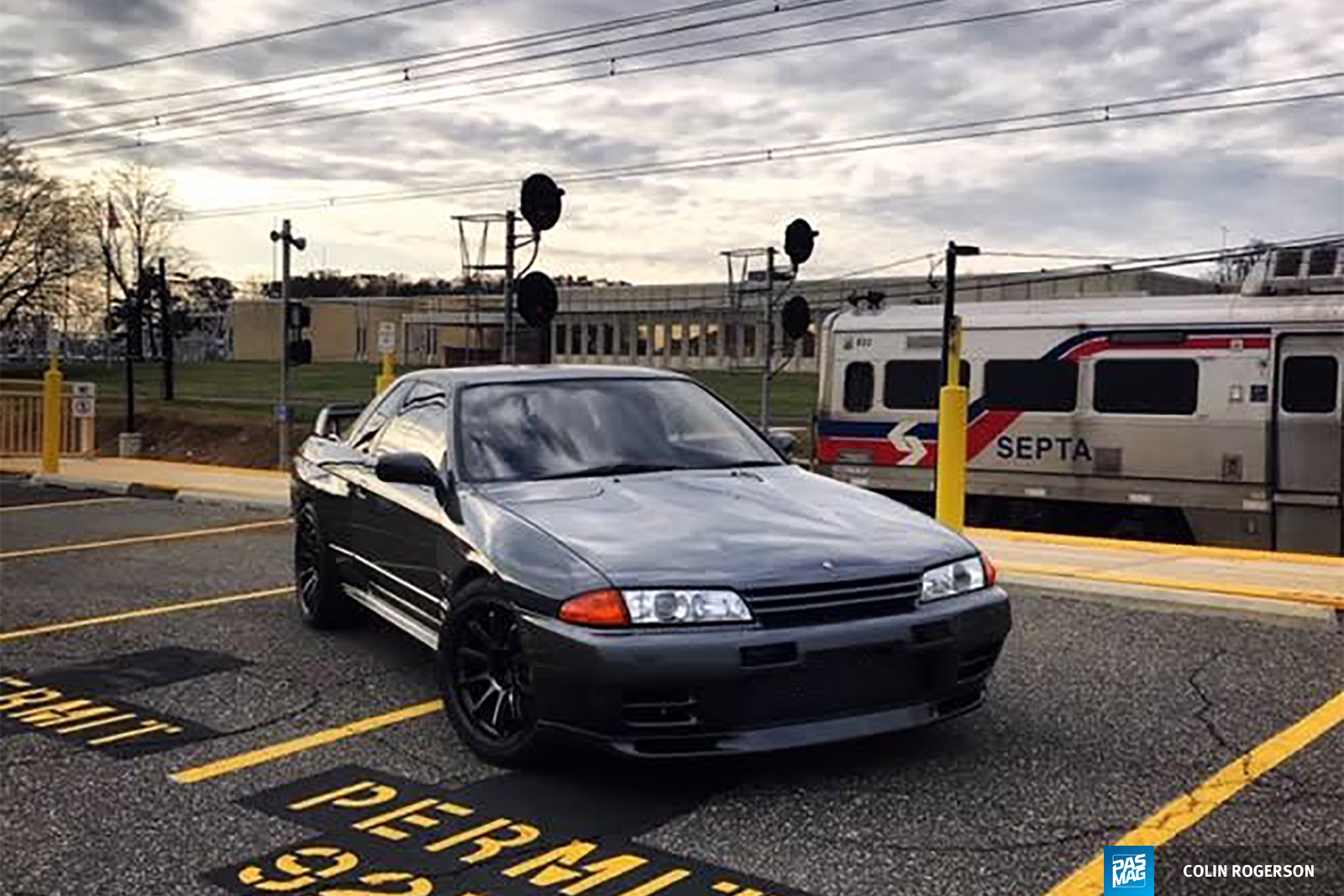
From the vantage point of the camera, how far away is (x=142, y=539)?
37.6 ft

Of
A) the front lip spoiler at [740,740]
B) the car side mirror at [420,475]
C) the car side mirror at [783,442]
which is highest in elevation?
the car side mirror at [783,442]

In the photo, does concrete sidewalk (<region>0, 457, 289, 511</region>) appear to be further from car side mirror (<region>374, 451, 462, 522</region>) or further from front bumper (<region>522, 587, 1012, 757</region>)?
front bumper (<region>522, 587, 1012, 757</region>)

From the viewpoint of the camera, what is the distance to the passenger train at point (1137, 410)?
1265 centimetres

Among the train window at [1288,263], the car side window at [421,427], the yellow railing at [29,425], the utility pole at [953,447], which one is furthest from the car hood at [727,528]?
the yellow railing at [29,425]

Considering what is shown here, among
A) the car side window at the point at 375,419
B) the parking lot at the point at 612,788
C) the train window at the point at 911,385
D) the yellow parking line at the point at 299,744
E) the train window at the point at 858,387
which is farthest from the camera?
the train window at the point at 858,387

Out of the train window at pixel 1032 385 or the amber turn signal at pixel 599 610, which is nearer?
the amber turn signal at pixel 599 610

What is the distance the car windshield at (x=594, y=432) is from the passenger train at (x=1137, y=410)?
862cm

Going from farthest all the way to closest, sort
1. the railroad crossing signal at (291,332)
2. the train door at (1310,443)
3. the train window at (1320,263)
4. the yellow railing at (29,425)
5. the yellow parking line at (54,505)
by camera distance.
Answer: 1. the railroad crossing signal at (291,332)
2. the yellow railing at (29,425)
3. the yellow parking line at (54,505)
4. the train window at (1320,263)
5. the train door at (1310,443)

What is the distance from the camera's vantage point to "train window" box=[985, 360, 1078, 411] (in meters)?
14.0

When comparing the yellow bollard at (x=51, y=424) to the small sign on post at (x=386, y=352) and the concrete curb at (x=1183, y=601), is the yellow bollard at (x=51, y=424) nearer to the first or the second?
the small sign on post at (x=386, y=352)

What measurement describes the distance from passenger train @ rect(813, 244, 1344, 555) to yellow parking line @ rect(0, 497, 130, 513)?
892cm

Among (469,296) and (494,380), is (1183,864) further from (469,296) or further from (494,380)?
(469,296)

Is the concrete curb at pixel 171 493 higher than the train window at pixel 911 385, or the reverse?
the train window at pixel 911 385

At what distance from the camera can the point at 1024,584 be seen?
8484mm
